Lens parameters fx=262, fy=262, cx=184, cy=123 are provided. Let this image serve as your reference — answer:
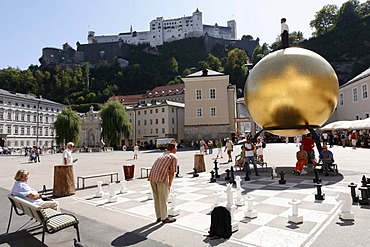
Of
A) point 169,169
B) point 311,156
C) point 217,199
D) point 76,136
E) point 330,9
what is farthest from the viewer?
point 330,9

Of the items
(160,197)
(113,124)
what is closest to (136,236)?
(160,197)

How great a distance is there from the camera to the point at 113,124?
56312 mm

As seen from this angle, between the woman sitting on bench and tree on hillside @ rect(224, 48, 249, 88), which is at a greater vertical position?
tree on hillside @ rect(224, 48, 249, 88)

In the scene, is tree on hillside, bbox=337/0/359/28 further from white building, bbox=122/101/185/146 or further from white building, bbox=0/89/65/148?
white building, bbox=0/89/65/148

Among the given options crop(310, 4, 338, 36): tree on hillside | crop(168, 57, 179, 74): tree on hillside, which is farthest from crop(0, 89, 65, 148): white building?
crop(310, 4, 338, 36): tree on hillside

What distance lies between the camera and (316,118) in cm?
983

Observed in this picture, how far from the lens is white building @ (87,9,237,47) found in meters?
143

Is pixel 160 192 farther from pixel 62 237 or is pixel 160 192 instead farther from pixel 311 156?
pixel 311 156

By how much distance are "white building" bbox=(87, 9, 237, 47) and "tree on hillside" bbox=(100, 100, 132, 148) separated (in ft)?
322

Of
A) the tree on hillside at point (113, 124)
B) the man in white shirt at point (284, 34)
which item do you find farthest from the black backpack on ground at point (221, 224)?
the tree on hillside at point (113, 124)

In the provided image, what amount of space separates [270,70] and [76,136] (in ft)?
193

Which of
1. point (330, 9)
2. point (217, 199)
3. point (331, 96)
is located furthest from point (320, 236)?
point (330, 9)

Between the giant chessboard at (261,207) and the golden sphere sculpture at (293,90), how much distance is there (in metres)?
2.48

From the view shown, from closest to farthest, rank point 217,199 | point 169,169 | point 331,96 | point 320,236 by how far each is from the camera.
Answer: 1. point 320,236
2. point 169,169
3. point 217,199
4. point 331,96
